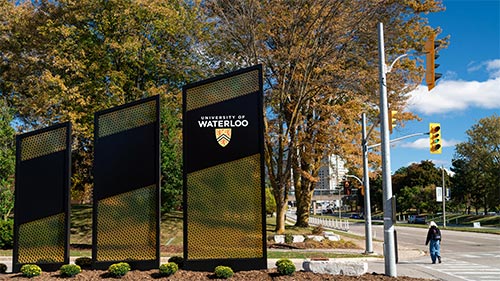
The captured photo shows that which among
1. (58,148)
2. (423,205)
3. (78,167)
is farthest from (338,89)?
(423,205)

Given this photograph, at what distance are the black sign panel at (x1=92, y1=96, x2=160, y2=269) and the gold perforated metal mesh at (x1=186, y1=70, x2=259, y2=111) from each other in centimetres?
104

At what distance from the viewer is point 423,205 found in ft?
276

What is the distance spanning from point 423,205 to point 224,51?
66.6m

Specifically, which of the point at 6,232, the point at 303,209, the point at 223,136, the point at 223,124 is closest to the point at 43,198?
the point at 223,136

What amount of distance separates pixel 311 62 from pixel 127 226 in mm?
15471

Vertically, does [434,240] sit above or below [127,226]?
below

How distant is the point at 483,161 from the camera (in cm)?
7312

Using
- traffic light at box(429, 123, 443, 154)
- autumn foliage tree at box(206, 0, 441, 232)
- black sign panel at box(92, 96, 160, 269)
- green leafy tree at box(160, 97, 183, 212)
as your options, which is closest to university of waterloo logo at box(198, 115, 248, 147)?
black sign panel at box(92, 96, 160, 269)

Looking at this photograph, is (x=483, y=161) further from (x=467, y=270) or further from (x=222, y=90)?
(x=222, y=90)

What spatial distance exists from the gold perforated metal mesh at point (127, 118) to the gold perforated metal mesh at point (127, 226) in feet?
5.86

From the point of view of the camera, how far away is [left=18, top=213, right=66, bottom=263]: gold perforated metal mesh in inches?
529

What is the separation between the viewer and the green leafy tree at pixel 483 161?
68.7 metres

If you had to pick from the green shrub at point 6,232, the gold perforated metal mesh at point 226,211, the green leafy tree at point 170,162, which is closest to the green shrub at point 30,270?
the gold perforated metal mesh at point 226,211

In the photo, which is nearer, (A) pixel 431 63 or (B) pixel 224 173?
(A) pixel 431 63
